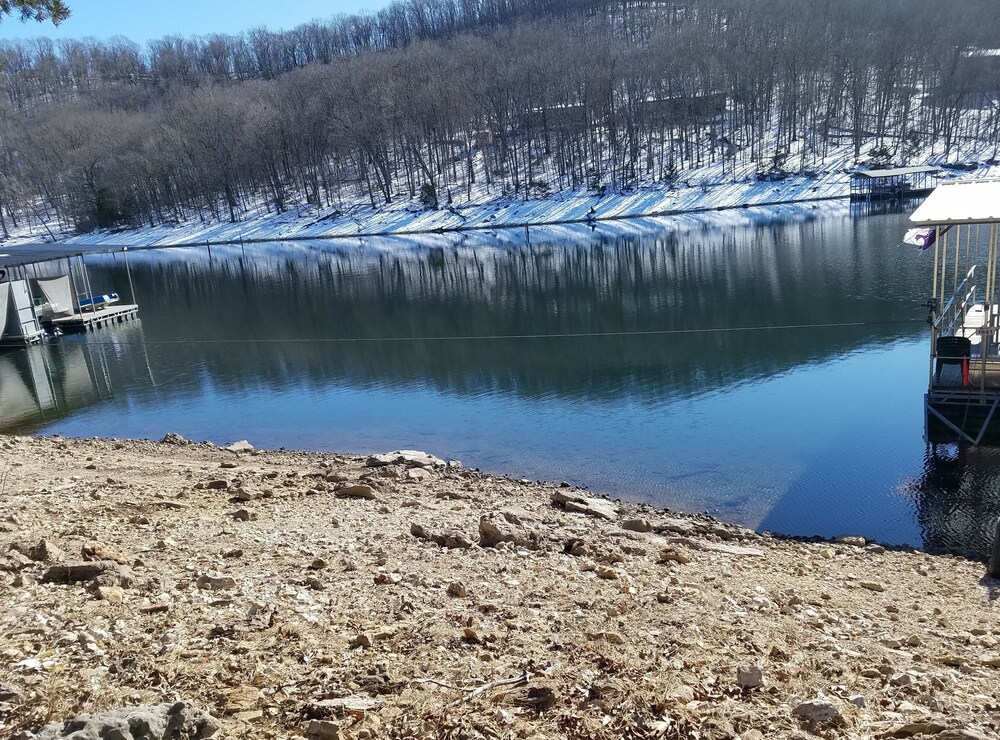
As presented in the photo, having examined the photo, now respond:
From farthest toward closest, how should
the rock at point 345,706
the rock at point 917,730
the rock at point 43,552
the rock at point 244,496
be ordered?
the rock at point 244,496 → the rock at point 43,552 → the rock at point 345,706 → the rock at point 917,730

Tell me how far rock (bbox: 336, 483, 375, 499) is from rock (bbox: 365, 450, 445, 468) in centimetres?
259

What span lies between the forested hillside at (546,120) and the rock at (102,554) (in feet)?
282

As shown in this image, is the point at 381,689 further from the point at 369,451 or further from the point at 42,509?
the point at 369,451

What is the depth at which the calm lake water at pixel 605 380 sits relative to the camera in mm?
14367

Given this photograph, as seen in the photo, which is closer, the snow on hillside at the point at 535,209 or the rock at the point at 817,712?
the rock at the point at 817,712

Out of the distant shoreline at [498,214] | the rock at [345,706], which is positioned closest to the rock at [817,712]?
the rock at [345,706]

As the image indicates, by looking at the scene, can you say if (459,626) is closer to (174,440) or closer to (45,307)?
(174,440)

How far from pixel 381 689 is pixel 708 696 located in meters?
2.15

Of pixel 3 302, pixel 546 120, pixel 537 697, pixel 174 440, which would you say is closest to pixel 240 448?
pixel 174 440

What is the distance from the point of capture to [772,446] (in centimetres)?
1616

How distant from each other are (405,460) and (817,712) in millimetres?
10559

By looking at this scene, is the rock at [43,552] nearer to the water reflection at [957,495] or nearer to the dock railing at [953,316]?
the water reflection at [957,495]

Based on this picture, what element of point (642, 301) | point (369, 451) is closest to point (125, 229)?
point (642, 301)

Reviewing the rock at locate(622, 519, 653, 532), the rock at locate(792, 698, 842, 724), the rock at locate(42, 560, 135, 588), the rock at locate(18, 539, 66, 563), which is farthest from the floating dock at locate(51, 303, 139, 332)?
the rock at locate(792, 698, 842, 724)
